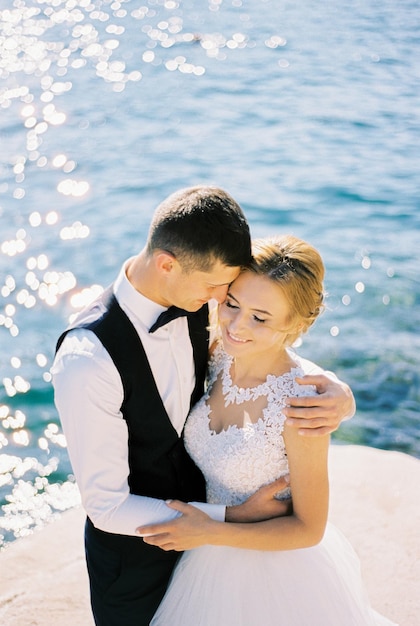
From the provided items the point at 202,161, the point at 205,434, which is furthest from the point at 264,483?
the point at 202,161

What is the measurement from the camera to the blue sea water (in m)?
6.46

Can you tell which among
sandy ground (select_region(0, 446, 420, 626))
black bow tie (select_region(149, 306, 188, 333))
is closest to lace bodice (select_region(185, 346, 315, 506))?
black bow tie (select_region(149, 306, 188, 333))

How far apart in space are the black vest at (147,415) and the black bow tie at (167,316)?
7 cm

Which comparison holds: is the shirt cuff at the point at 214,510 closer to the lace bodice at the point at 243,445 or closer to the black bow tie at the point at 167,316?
the lace bodice at the point at 243,445

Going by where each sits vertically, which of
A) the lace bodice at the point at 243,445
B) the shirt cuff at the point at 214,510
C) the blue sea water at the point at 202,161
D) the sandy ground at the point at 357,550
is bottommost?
the blue sea water at the point at 202,161

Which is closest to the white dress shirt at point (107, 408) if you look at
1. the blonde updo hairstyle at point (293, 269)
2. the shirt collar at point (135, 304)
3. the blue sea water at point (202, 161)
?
the shirt collar at point (135, 304)

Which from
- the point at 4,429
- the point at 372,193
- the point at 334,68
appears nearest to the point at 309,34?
the point at 334,68

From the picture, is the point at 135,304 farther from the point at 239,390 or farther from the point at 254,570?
the point at 254,570

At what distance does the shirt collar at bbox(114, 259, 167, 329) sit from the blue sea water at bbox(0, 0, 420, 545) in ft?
10.4

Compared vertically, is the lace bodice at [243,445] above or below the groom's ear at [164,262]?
below

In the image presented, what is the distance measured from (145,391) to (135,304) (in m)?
0.29

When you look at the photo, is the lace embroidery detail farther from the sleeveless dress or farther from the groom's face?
the groom's face

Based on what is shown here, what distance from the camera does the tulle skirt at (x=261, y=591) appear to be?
8.79 ft

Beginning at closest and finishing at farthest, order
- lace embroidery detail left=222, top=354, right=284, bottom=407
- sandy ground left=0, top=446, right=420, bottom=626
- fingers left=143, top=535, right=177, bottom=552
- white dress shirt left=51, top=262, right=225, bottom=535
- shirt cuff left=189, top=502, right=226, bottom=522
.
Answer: white dress shirt left=51, top=262, right=225, bottom=535, fingers left=143, top=535, right=177, bottom=552, shirt cuff left=189, top=502, right=226, bottom=522, lace embroidery detail left=222, top=354, right=284, bottom=407, sandy ground left=0, top=446, right=420, bottom=626
